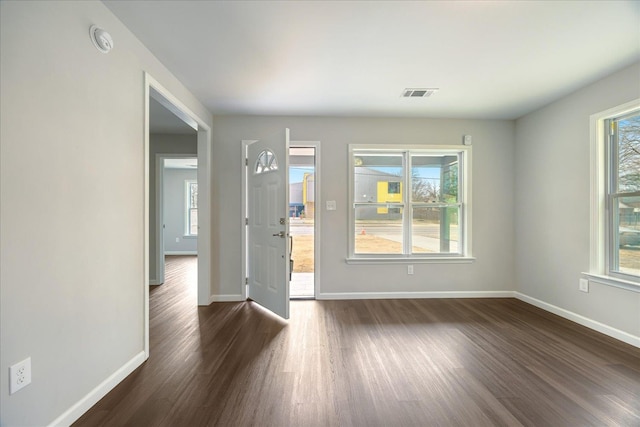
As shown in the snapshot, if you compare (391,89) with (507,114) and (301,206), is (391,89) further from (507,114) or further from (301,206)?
(301,206)

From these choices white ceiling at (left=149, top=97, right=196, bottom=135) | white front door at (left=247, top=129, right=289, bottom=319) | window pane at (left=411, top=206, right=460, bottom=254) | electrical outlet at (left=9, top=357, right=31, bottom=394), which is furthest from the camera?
window pane at (left=411, top=206, right=460, bottom=254)

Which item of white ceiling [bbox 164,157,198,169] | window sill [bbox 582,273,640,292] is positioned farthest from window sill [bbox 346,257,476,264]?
white ceiling [bbox 164,157,198,169]

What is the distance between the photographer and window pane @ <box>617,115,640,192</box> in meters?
2.46

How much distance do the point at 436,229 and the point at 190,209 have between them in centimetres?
709

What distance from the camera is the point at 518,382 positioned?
1869mm

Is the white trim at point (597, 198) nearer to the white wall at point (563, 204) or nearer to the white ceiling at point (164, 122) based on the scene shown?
the white wall at point (563, 204)

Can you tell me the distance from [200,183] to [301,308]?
200cm

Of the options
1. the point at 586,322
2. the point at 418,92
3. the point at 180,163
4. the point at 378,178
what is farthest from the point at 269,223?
the point at 180,163

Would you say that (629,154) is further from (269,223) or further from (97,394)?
(97,394)

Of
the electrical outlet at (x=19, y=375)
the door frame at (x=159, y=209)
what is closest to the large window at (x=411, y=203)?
the door frame at (x=159, y=209)

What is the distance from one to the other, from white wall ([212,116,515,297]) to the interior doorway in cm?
30

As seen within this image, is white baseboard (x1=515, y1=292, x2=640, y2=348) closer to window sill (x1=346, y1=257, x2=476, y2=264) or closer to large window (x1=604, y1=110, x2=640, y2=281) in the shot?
large window (x1=604, y1=110, x2=640, y2=281)

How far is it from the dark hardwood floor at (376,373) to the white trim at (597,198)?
2.36ft

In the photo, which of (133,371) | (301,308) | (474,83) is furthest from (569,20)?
(133,371)
